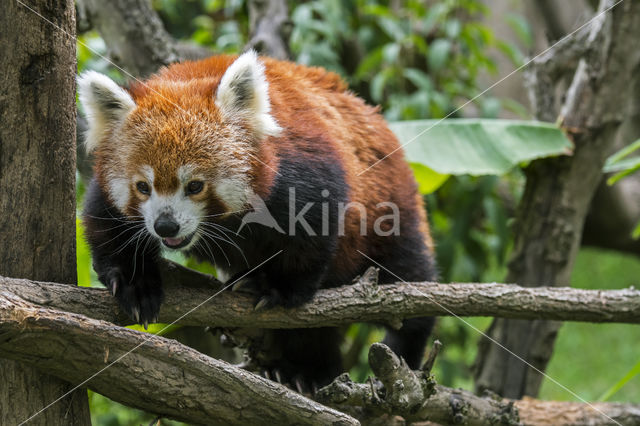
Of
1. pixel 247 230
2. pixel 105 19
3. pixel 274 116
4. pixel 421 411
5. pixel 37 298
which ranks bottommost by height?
pixel 421 411

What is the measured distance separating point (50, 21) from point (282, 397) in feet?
5.01

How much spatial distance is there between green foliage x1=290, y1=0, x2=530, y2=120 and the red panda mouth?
8.75ft

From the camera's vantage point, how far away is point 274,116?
2748mm

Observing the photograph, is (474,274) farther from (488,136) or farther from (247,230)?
(247,230)

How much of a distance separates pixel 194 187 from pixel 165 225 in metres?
0.18

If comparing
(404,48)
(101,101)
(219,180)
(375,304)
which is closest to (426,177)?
(404,48)

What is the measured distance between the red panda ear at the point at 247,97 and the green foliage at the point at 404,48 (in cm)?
238

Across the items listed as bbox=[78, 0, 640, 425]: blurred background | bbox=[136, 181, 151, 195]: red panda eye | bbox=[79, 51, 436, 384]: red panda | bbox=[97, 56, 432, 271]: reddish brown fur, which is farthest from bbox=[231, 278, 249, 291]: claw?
bbox=[78, 0, 640, 425]: blurred background

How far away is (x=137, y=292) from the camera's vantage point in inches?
102

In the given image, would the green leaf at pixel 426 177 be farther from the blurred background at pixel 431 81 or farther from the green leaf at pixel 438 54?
the green leaf at pixel 438 54

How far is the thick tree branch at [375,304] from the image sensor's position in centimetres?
265

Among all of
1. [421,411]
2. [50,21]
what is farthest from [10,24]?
[421,411]

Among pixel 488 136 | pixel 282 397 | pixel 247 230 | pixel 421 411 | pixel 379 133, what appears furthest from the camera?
pixel 488 136
